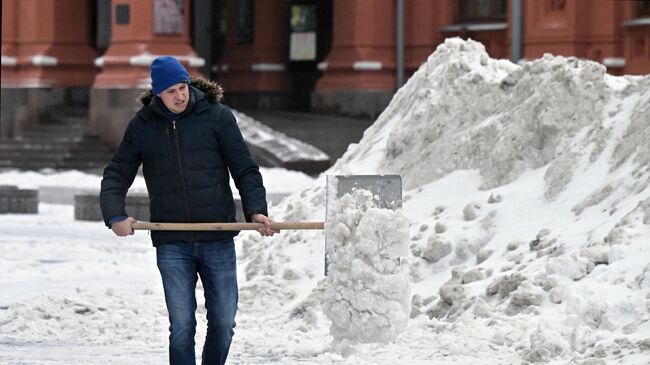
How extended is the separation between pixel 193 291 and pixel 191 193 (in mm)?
426

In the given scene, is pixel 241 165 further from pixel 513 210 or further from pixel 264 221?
pixel 513 210

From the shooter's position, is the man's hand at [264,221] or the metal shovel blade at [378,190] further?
the metal shovel blade at [378,190]

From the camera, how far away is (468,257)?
10.9 meters

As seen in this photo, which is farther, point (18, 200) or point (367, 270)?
point (18, 200)

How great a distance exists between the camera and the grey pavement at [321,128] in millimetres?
26125

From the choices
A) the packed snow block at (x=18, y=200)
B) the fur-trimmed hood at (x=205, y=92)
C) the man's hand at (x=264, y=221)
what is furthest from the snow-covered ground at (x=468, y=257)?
the packed snow block at (x=18, y=200)

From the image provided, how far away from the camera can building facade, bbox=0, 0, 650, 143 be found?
2497 centimetres

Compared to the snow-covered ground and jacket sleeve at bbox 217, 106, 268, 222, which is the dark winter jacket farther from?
the snow-covered ground

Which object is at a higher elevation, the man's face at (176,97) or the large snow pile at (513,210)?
the man's face at (176,97)

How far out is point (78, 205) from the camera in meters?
20.0

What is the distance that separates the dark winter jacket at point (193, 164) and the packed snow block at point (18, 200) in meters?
14.0

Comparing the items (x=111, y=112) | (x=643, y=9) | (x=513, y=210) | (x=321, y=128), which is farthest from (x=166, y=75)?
(x=321, y=128)

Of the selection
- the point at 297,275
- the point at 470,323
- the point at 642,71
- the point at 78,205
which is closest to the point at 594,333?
the point at 470,323

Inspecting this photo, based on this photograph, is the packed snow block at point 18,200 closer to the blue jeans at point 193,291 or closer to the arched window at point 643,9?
the arched window at point 643,9
